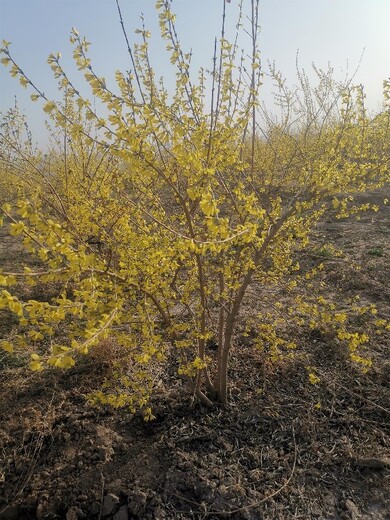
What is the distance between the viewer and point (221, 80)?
2381 mm

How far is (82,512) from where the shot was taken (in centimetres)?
228

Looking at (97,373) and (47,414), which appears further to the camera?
(97,373)

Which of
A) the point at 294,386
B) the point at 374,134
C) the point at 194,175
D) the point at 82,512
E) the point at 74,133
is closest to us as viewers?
the point at 74,133

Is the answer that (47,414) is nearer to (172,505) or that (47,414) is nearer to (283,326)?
(172,505)

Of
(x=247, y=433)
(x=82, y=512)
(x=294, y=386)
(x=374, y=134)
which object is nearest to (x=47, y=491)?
(x=82, y=512)

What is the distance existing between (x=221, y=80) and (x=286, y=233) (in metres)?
1.27

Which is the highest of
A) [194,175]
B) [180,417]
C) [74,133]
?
[74,133]

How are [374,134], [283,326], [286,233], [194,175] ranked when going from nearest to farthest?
[194,175], [286,233], [374,134], [283,326]

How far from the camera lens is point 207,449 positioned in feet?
8.82

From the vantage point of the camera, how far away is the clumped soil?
2326 mm

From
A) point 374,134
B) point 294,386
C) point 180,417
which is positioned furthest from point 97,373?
point 374,134

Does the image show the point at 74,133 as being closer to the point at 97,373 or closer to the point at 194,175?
the point at 194,175

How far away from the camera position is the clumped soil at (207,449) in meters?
2.33

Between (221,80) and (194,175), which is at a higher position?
(221,80)
